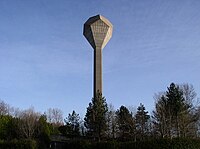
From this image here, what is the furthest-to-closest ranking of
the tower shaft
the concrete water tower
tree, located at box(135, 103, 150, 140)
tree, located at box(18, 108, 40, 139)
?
the concrete water tower, the tower shaft, tree, located at box(18, 108, 40, 139), tree, located at box(135, 103, 150, 140)

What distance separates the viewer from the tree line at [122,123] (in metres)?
39.2

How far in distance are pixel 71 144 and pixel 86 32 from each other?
32.1 metres

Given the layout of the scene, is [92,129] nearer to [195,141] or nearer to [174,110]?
[174,110]

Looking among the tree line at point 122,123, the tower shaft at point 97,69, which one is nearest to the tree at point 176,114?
the tree line at point 122,123

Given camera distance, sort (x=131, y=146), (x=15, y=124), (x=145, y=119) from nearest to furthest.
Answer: (x=131, y=146) → (x=145, y=119) → (x=15, y=124)

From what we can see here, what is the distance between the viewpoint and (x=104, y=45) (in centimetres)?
6788

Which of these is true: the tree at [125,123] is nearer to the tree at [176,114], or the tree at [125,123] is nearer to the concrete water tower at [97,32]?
the tree at [176,114]

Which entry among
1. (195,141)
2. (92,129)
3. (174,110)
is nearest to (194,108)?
(174,110)

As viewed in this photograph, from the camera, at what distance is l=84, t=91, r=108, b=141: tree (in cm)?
4497

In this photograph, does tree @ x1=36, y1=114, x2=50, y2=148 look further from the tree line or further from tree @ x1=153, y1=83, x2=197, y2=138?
tree @ x1=153, y1=83, x2=197, y2=138

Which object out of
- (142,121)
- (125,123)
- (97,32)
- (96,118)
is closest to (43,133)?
(96,118)

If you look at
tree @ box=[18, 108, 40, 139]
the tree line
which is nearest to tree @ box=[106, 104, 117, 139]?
the tree line

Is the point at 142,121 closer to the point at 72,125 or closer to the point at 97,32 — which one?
the point at 72,125

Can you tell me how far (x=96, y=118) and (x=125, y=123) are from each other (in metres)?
4.02
